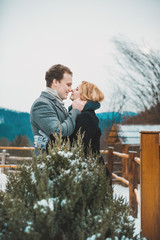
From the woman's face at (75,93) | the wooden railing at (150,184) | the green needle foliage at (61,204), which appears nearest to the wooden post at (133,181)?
the wooden railing at (150,184)

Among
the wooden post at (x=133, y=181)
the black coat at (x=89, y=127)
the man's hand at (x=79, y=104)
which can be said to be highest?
the man's hand at (x=79, y=104)

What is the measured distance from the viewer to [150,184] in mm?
2613

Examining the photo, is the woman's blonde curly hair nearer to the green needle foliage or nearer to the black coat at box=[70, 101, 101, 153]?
the black coat at box=[70, 101, 101, 153]

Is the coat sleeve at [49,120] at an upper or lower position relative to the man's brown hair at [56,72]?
lower

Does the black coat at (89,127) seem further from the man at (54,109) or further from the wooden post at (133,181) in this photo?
the wooden post at (133,181)

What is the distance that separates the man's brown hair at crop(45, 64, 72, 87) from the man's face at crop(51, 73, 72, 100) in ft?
0.10

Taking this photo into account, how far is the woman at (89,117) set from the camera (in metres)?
2.27

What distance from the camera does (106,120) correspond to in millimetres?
18891

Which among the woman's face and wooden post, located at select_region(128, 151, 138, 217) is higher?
the woman's face

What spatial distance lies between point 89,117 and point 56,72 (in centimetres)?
56

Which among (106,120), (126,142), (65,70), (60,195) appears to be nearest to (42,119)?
(65,70)

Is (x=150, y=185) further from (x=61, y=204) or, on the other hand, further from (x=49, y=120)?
(x=61, y=204)

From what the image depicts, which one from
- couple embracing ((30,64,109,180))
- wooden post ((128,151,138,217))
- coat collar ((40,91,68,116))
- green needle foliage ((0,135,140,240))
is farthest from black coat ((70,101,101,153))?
wooden post ((128,151,138,217))

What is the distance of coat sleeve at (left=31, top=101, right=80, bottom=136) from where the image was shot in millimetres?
2156
